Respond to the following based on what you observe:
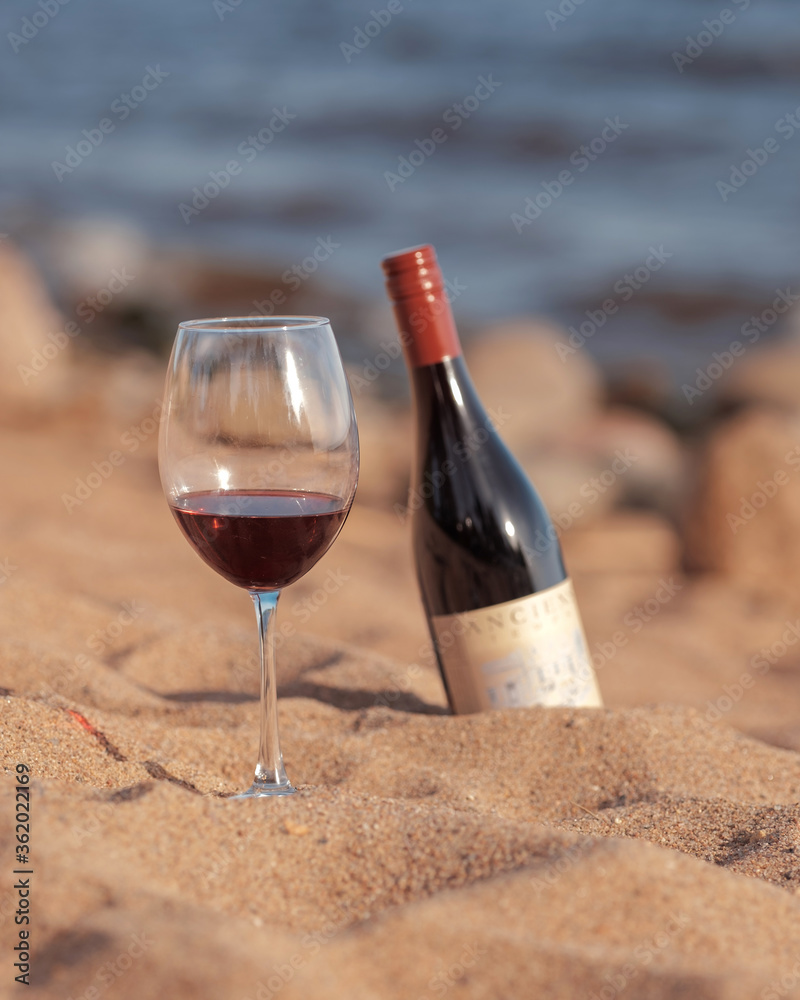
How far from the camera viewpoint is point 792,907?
1.16 metres

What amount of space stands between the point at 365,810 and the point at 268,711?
0.77ft

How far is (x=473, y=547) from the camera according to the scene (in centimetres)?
233

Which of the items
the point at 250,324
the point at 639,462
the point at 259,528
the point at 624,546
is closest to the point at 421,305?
the point at 250,324

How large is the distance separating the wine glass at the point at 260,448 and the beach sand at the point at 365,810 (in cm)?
26

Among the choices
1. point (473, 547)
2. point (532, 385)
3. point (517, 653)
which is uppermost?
point (532, 385)

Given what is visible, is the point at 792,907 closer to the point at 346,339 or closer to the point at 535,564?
the point at 535,564

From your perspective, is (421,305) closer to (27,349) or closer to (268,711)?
(268,711)

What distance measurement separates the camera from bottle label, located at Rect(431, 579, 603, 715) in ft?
6.82

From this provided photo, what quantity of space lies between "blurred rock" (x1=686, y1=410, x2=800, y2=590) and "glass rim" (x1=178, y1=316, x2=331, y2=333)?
336 cm

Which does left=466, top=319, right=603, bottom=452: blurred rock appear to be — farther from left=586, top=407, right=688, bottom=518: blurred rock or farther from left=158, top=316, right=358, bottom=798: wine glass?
left=158, top=316, right=358, bottom=798: wine glass

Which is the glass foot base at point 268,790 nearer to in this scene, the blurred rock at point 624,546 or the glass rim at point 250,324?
the glass rim at point 250,324

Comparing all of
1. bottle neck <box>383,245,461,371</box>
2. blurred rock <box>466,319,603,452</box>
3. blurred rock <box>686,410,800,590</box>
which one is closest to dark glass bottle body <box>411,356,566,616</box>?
bottle neck <box>383,245,461,371</box>

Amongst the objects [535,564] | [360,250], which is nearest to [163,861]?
[535,564]

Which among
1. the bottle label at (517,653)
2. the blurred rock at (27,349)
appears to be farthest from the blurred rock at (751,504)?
the blurred rock at (27,349)
